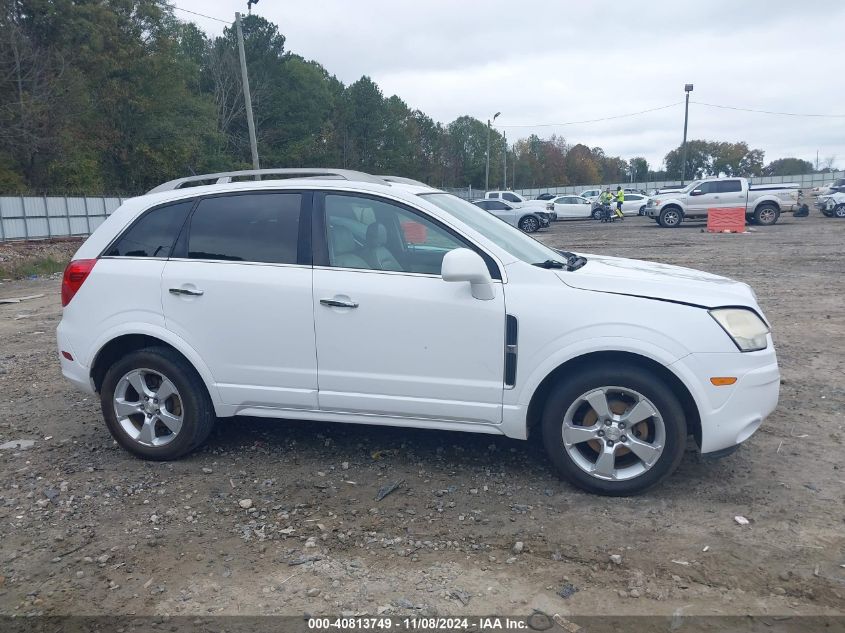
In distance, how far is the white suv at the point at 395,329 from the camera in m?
3.80

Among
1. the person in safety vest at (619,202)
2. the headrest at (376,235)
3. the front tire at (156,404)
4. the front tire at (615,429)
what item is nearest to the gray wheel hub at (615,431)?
the front tire at (615,429)

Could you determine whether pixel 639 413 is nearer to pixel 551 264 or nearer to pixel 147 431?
pixel 551 264

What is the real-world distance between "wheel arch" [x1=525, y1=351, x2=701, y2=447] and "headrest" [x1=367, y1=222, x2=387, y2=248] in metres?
1.33

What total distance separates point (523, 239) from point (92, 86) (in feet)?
138

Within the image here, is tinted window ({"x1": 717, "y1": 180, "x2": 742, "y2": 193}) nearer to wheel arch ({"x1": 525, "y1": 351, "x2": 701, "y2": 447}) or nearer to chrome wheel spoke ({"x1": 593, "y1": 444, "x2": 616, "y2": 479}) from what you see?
wheel arch ({"x1": 525, "y1": 351, "x2": 701, "y2": 447})

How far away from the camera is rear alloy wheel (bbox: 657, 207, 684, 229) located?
28750mm

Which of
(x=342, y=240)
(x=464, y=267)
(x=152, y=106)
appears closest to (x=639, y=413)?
(x=464, y=267)

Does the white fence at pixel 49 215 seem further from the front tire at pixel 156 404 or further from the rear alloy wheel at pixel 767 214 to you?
the rear alloy wheel at pixel 767 214

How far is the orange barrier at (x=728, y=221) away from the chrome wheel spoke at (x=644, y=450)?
22.8 m

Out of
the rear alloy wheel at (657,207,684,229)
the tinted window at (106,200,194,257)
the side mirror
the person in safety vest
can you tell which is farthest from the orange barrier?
the tinted window at (106,200,194,257)

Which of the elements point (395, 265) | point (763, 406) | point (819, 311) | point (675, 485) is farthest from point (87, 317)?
point (819, 311)

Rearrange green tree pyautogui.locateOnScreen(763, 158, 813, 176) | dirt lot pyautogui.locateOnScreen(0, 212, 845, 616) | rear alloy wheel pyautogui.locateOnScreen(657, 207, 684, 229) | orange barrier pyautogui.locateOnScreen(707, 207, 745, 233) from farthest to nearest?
green tree pyautogui.locateOnScreen(763, 158, 813, 176)
rear alloy wheel pyautogui.locateOnScreen(657, 207, 684, 229)
orange barrier pyautogui.locateOnScreen(707, 207, 745, 233)
dirt lot pyautogui.locateOnScreen(0, 212, 845, 616)

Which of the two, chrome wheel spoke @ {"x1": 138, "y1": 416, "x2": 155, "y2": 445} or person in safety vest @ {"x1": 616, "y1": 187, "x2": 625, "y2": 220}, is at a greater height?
person in safety vest @ {"x1": 616, "y1": 187, "x2": 625, "y2": 220}

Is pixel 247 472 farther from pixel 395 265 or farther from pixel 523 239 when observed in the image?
pixel 523 239
